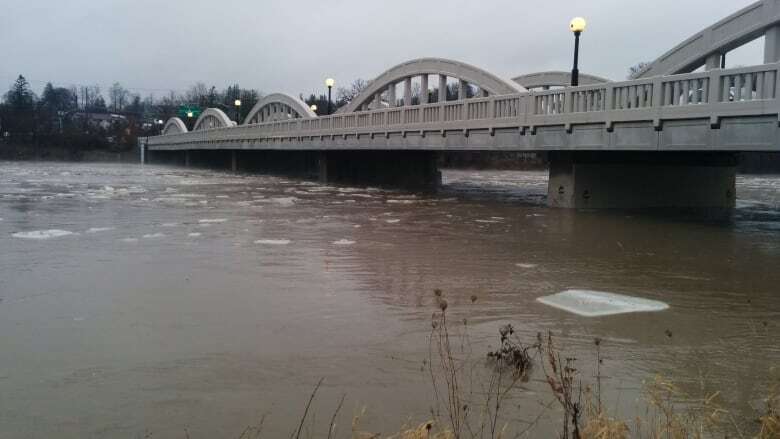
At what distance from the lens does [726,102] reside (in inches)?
491

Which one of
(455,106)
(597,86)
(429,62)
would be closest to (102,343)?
(597,86)

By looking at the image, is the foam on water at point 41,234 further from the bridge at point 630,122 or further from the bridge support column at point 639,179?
the bridge support column at point 639,179

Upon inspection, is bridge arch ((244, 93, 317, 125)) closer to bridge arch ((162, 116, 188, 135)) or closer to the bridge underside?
the bridge underside

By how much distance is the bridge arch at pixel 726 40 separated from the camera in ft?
47.6

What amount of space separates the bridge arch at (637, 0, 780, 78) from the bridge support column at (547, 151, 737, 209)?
2371mm

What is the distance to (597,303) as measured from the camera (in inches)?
266

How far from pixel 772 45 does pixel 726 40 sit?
1.64 metres

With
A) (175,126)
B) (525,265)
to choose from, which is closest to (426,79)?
(525,265)

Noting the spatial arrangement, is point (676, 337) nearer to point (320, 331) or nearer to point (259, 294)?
point (320, 331)

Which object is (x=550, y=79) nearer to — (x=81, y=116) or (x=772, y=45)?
(x=772, y=45)

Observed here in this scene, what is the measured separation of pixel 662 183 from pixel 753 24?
15.9 feet

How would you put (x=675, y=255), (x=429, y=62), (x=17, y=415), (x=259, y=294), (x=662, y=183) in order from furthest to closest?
1. (x=429, y=62)
2. (x=662, y=183)
3. (x=675, y=255)
4. (x=259, y=294)
5. (x=17, y=415)

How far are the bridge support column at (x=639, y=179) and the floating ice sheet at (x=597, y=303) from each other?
35.5 feet

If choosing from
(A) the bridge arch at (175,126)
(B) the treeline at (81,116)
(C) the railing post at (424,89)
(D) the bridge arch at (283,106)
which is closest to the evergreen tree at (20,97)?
(B) the treeline at (81,116)
